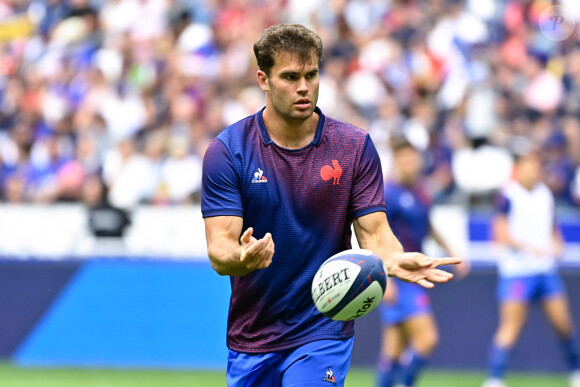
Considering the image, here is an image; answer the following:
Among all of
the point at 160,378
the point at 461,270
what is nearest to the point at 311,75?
the point at 461,270

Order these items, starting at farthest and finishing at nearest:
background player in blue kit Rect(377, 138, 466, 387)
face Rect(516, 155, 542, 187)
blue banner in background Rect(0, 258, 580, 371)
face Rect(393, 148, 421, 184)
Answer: blue banner in background Rect(0, 258, 580, 371) → face Rect(516, 155, 542, 187) → face Rect(393, 148, 421, 184) → background player in blue kit Rect(377, 138, 466, 387)

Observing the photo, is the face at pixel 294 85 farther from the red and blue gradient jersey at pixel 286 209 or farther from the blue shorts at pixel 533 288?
the blue shorts at pixel 533 288

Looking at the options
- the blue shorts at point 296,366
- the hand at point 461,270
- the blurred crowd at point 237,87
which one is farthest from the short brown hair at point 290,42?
the blurred crowd at point 237,87

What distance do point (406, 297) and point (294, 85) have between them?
4.63 m

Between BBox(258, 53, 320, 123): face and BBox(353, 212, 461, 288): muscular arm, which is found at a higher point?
BBox(258, 53, 320, 123): face

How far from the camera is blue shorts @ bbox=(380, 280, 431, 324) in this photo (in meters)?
8.93

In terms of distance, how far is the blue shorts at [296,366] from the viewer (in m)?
4.71

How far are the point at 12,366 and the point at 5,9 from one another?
8038 millimetres

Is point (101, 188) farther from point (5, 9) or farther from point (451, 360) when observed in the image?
point (5, 9)

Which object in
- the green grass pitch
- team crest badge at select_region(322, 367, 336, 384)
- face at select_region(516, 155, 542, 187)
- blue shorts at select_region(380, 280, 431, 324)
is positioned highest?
face at select_region(516, 155, 542, 187)

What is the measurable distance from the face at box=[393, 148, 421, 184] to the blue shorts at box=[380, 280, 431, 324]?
1007 mm

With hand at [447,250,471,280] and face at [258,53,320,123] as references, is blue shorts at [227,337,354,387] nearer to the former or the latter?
face at [258,53,320,123]

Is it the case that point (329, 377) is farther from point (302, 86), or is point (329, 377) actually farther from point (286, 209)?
point (302, 86)

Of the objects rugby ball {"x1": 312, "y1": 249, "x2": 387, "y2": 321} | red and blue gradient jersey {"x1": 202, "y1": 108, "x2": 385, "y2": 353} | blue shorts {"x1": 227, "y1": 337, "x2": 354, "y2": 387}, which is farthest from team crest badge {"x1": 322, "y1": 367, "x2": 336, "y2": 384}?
rugby ball {"x1": 312, "y1": 249, "x2": 387, "y2": 321}
